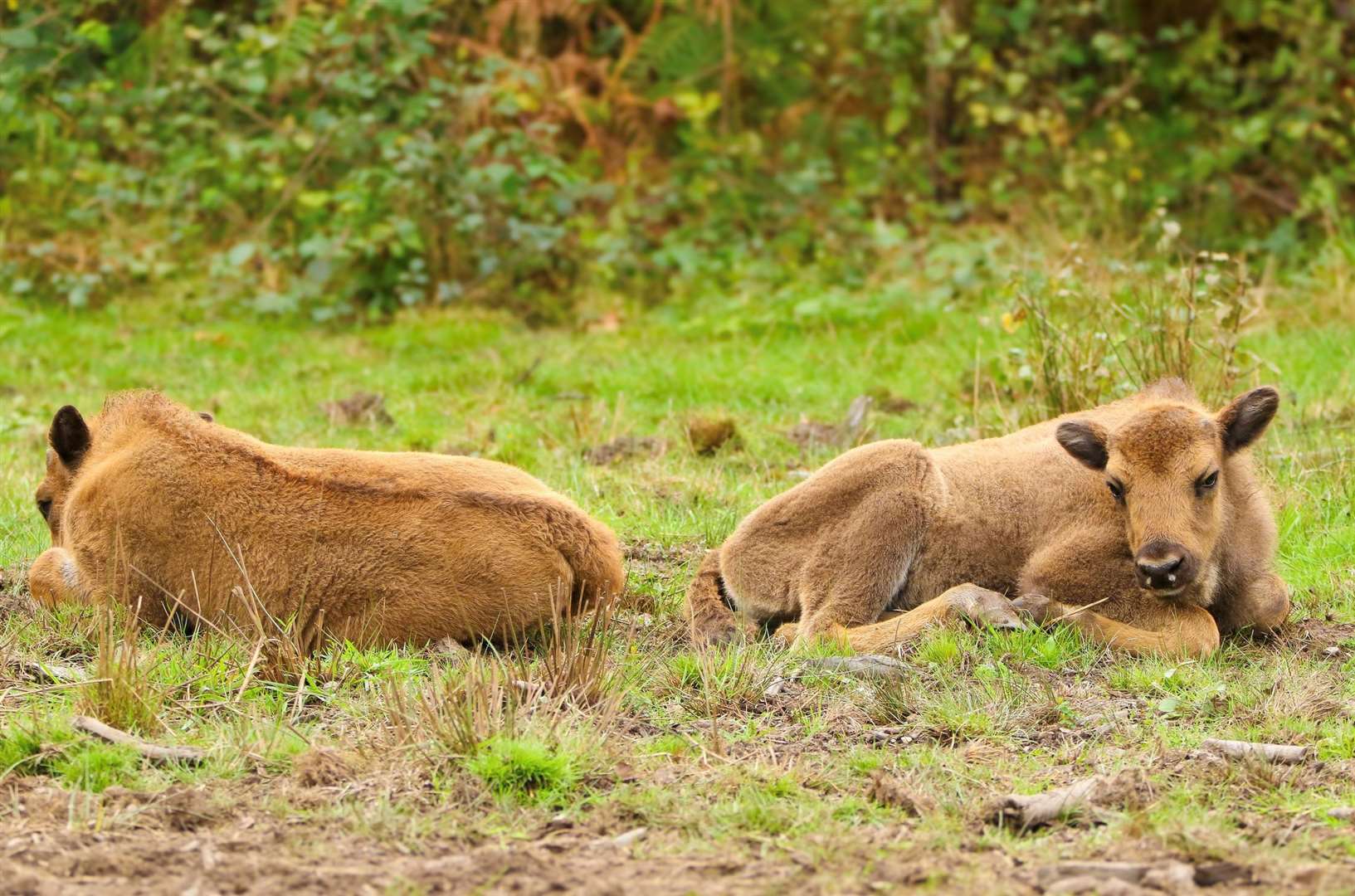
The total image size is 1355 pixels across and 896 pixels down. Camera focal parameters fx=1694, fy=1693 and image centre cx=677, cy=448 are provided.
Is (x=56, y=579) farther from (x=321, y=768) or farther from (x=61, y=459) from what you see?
(x=321, y=768)

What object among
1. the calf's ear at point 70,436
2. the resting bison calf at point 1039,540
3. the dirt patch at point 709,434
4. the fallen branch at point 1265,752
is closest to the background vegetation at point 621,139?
the dirt patch at point 709,434

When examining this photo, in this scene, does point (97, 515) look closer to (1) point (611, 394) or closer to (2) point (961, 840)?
(2) point (961, 840)

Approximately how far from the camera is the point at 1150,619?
7453 mm

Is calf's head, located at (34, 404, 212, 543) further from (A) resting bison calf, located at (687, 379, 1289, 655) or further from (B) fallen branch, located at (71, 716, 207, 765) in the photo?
(A) resting bison calf, located at (687, 379, 1289, 655)

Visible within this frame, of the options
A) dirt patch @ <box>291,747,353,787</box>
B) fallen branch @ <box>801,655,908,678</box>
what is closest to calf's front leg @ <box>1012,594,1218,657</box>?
fallen branch @ <box>801,655,908,678</box>

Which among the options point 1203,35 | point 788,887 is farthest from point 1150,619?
point 1203,35

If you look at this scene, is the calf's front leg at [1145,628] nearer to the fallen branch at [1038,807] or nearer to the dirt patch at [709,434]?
the fallen branch at [1038,807]

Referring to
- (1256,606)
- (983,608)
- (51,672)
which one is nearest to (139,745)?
(51,672)

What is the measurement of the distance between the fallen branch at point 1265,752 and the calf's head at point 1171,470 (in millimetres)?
1419

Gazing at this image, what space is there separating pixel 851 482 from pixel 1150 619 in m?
1.48

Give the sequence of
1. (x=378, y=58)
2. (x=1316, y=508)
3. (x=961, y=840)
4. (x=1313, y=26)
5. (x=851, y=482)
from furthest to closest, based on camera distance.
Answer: (x=1313, y=26) < (x=378, y=58) < (x=1316, y=508) < (x=851, y=482) < (x=961, y=840)

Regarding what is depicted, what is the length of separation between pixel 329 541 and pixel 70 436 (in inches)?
63.6

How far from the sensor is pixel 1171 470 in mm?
7293

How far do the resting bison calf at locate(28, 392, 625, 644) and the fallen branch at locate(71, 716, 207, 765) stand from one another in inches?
41.5
